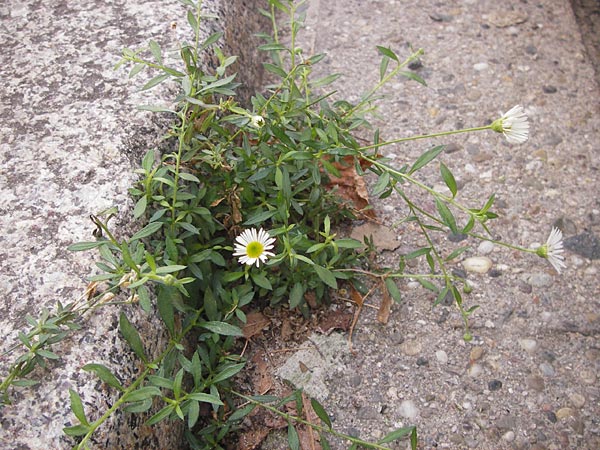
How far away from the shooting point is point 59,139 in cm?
151

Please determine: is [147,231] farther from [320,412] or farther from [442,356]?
[442,356]

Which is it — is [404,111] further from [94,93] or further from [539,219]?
[94,93]

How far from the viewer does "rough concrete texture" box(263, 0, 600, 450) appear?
1519 mm

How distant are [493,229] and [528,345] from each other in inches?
15.3

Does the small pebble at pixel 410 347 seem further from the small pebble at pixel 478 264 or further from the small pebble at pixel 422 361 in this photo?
the small pebble at pixel 478 264

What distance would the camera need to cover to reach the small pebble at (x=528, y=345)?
64.3 inches

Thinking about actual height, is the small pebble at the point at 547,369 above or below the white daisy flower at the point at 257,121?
below

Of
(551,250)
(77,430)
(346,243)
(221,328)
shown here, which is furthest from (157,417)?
(551,250)

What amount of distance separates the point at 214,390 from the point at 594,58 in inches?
77.8

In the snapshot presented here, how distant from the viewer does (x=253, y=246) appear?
1.44 m

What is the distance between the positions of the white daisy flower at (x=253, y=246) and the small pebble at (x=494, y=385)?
644 millimetres

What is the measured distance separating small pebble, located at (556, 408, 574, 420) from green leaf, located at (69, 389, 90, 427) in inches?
42.3

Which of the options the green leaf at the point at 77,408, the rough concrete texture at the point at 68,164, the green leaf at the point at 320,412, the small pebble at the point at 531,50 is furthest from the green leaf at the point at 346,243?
the small pebble at the point at 531,50

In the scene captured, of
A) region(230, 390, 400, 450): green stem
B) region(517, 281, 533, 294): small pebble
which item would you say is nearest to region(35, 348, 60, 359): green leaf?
region(230, 390, 400, 450): green stem
